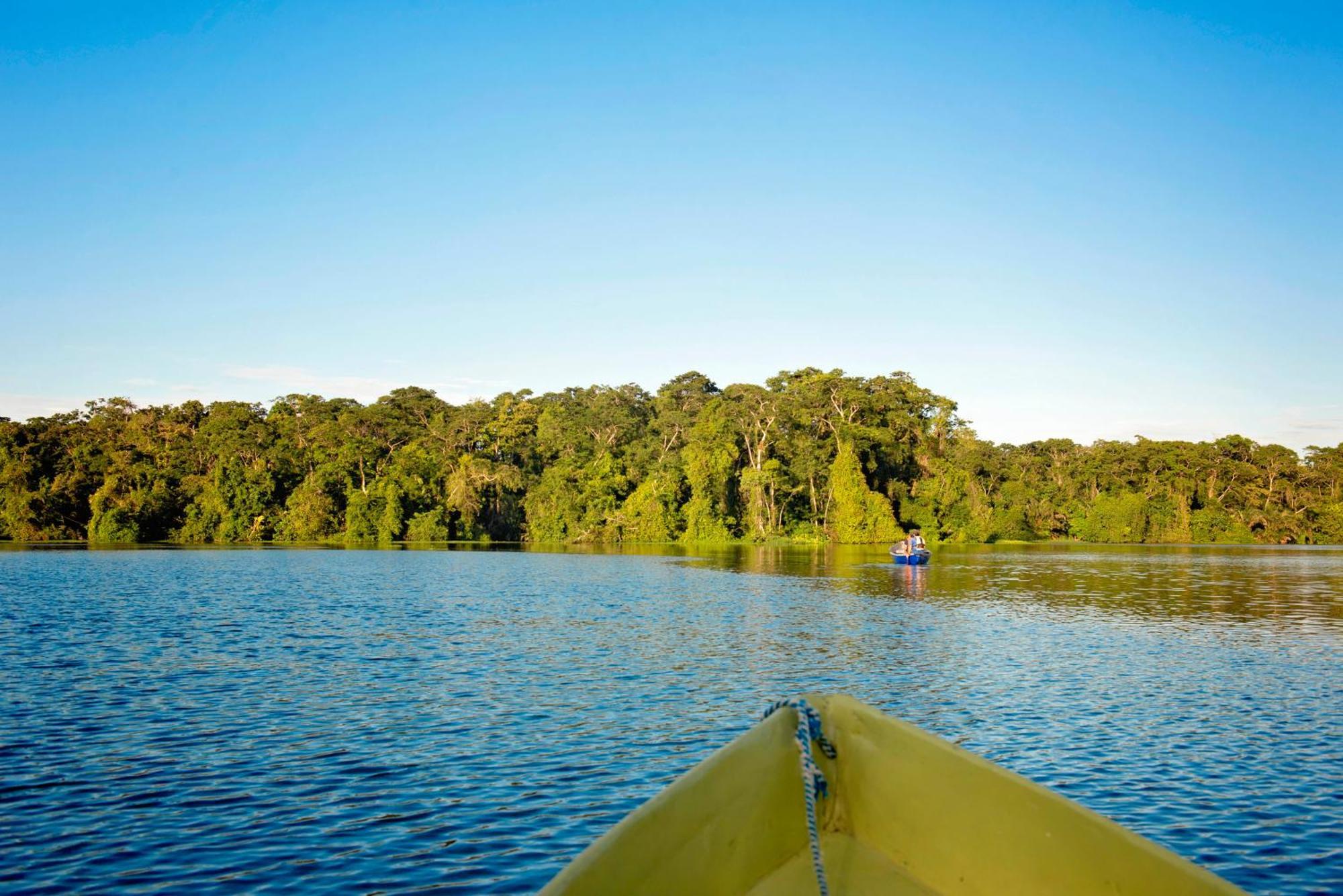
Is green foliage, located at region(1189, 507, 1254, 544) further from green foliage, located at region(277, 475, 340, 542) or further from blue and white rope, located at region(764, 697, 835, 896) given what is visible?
blue and white rope, located at region(764, 697, 835, 896)

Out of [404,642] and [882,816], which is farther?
[404,642]

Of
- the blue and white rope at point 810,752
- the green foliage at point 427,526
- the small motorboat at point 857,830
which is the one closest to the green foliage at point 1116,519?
the green foliage at point 427,526

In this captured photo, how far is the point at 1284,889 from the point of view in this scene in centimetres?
751

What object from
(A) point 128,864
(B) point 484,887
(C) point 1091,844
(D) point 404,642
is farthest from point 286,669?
(C) point 1091,844

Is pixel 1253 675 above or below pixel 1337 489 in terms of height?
below

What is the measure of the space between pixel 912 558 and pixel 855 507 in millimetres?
31530

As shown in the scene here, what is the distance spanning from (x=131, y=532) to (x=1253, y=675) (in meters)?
86.4

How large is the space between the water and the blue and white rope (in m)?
3.64

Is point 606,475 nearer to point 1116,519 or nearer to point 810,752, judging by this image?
point 1116,519

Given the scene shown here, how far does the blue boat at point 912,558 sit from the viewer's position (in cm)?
4959

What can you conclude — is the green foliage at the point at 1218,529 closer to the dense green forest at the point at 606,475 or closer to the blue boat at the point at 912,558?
the dense green forest at the point at 606,475

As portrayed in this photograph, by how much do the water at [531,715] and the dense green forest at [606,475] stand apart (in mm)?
51721

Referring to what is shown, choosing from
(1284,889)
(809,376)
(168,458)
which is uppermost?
(809,376)

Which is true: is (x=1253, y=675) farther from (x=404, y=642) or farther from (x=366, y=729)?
(x=404, y=642)
